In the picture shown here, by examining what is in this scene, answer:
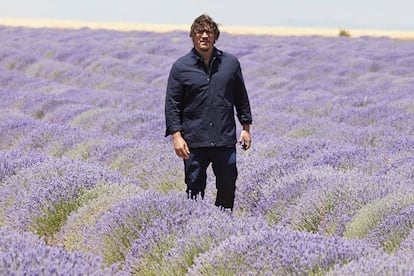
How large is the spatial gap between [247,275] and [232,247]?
7.8 inches

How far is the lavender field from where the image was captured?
9.47 feet

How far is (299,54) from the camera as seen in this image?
61.2ft

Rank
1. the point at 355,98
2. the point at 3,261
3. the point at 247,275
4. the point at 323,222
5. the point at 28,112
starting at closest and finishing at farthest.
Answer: the point at 3,261 → the point at 247,275 → the point at 323,222 → the point at 28,112 → the point at 355,98

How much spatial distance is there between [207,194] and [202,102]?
120cm

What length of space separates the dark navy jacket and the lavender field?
454 mm

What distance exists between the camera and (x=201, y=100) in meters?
4.26

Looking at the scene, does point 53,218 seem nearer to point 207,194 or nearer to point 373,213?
point 207,194

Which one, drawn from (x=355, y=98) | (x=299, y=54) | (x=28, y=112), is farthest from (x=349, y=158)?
(x=299, y=54)

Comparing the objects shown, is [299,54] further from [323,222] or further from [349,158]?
[323,222]

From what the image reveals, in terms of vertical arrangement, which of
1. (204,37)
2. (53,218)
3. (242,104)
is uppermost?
(204,37)

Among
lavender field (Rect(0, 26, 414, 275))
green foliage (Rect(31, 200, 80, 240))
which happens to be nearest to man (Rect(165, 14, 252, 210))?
lavender field (Rect(0, 26, 414, 275))

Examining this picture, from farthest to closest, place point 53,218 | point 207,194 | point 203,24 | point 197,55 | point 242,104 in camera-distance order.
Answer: point 207,194 → point 242,104 → point 53,218 → point 197,55 → point 203,24

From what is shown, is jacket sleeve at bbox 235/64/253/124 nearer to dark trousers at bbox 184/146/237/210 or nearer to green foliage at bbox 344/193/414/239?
dark trousers at bbox 184/146/237/210

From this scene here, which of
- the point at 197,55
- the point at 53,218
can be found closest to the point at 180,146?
the point at 197,55
